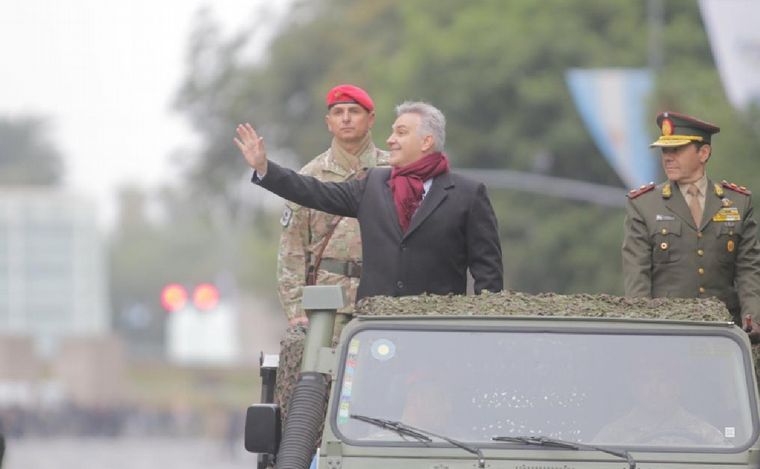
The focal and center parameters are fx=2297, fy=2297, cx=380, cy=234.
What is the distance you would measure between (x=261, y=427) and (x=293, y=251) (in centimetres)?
284

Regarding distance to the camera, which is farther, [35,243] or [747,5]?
[35,243]

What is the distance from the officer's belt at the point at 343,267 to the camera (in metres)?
11.3

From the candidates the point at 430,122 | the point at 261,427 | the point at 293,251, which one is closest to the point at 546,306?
the point at 261,427

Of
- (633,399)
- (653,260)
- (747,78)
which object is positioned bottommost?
(633,399)

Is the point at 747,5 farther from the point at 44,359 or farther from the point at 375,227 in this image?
the point at 44,359

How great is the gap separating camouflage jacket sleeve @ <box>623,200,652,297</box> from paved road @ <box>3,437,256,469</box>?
28203mm

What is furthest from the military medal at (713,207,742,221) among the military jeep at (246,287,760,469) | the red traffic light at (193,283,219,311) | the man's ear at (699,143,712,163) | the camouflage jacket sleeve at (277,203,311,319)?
the red traffic light at (193,283,219,311)

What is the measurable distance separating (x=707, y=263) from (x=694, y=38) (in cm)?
4058

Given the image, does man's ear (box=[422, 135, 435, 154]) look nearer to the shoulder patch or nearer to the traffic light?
the shoulder patch

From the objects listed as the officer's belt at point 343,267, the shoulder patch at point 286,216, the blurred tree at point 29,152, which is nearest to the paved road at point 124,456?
the shoulder patch at point 286,216

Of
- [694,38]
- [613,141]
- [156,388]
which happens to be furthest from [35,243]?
[613,141]

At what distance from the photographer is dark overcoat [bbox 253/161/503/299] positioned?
1009cm

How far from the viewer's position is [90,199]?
397 feet

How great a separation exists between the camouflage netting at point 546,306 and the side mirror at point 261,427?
602 millimetres
